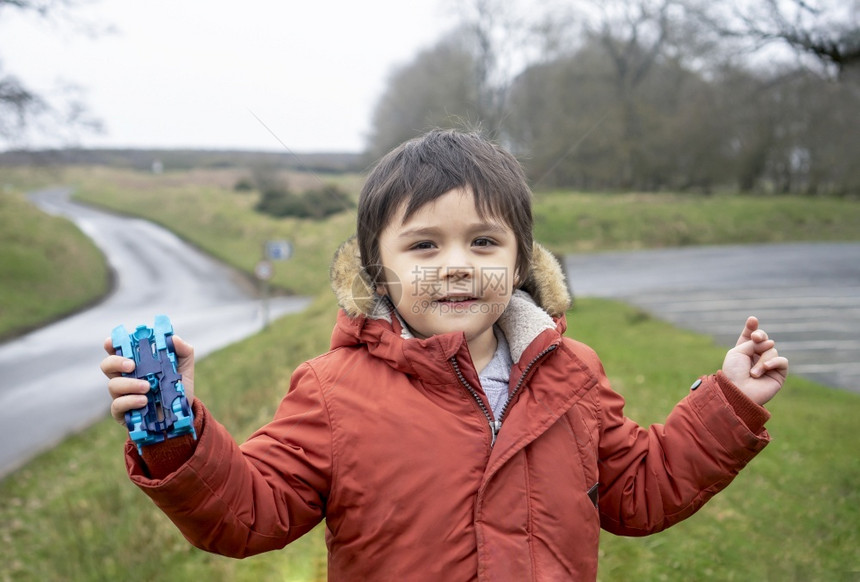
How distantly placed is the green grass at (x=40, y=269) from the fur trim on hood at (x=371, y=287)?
57.5 feet

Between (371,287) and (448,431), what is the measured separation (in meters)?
0.45

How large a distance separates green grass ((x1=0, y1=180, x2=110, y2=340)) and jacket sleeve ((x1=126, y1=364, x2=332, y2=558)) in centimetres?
1768

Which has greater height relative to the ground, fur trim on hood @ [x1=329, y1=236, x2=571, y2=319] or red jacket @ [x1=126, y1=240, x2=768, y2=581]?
fur trim on hood @ [x1=329, y1=236, x2=571, y2=319]

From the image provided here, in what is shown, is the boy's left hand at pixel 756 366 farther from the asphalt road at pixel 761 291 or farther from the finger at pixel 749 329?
the asphalt road at pixel 761 291

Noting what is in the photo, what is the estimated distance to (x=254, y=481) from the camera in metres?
1.55

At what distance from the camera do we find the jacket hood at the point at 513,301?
1.82m

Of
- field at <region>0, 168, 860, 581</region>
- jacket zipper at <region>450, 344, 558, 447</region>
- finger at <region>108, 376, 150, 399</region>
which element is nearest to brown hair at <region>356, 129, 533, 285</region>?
jacket zipper at <region>450, 344, 558, 447</region>

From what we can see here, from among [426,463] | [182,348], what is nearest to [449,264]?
[426,463]

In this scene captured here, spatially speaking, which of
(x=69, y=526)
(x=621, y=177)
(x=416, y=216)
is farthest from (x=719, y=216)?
(x=416, y=216)

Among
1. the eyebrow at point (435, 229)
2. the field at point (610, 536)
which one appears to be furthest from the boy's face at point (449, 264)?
the field at point (610, 536)

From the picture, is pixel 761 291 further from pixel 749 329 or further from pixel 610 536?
pixel 749 329

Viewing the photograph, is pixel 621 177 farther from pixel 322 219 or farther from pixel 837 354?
pixel 837 354

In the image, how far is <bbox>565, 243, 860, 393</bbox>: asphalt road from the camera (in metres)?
7.96

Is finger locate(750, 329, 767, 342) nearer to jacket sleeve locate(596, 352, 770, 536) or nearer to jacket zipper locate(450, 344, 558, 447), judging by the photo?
jacket sleeve locate(596, 352, 770, 536)
